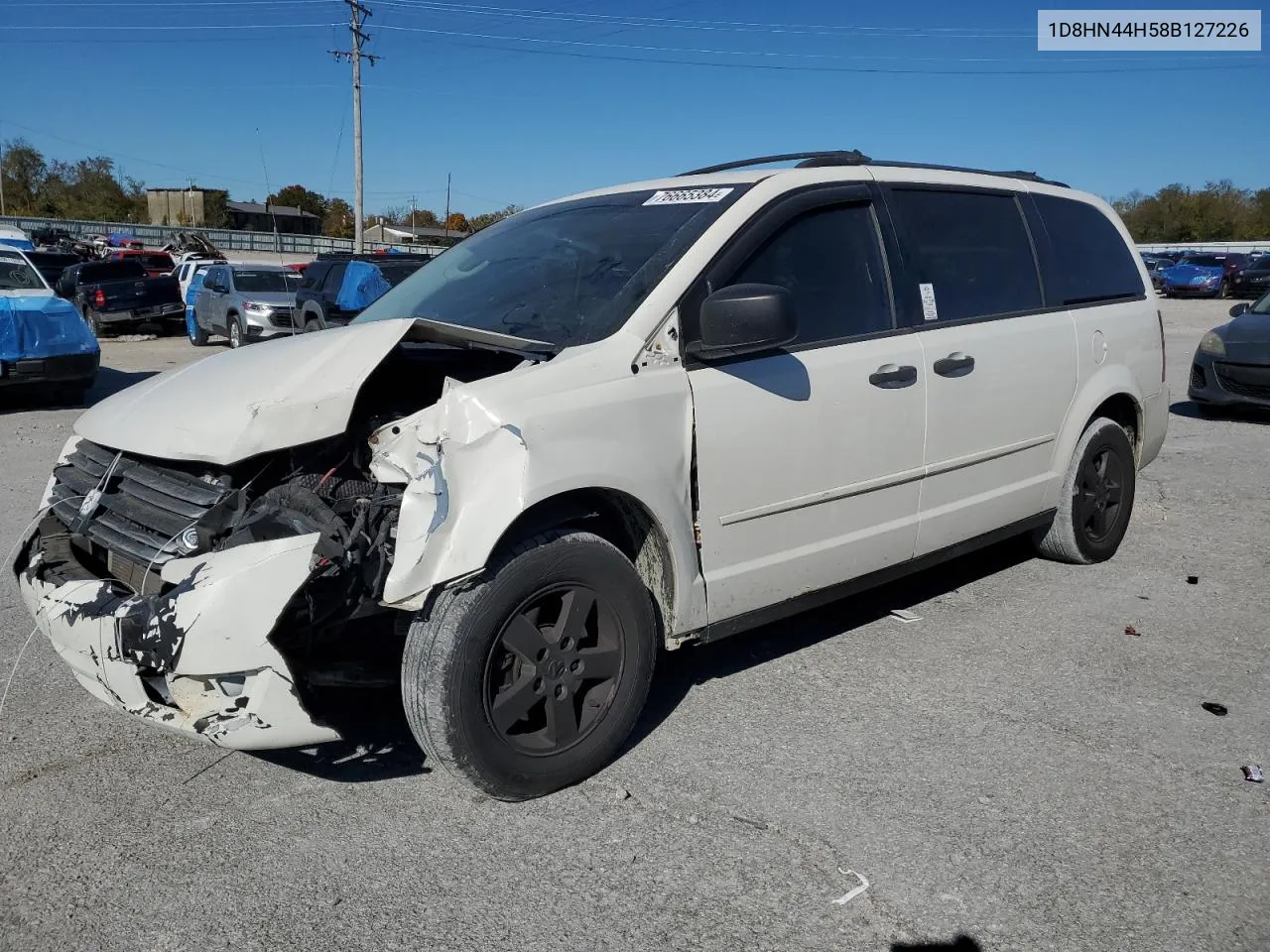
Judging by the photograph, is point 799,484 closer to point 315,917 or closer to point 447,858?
point 447,858

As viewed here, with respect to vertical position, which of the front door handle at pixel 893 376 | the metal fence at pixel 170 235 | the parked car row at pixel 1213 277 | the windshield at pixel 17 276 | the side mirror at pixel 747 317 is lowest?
the front door handle at pixel 893 376

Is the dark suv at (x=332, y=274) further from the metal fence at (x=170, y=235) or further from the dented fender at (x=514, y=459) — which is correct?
the metal fence at (x=170, y=235)

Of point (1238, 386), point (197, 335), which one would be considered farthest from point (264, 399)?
point (197, 335)

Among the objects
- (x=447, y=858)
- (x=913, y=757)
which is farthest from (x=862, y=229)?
(x=447, y=858)

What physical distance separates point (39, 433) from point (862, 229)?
340 inches

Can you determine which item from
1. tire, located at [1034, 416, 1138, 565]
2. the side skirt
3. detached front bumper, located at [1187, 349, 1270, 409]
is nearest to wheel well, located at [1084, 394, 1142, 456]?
tire, located at [1034, 416, 1138, 565]

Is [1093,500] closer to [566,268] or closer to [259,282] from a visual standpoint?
[566,268]

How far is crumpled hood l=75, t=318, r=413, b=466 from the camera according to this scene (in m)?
3.02

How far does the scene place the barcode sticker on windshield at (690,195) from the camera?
3.73 m

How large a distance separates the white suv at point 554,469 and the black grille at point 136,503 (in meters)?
0.01

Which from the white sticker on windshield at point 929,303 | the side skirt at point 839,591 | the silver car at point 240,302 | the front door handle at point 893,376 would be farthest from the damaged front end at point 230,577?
Answer: the silver car at point 240,302

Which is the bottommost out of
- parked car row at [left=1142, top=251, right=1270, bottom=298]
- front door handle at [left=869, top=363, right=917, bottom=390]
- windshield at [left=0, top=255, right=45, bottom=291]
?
front door handle at [left=869, top=363, right=917, bottom=390]

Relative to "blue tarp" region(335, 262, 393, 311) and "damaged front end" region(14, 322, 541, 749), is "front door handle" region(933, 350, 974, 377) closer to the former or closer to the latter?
"damaged front end" region(14, 322, 541, 749)

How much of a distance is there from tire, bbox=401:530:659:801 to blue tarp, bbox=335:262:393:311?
13.0 meters
